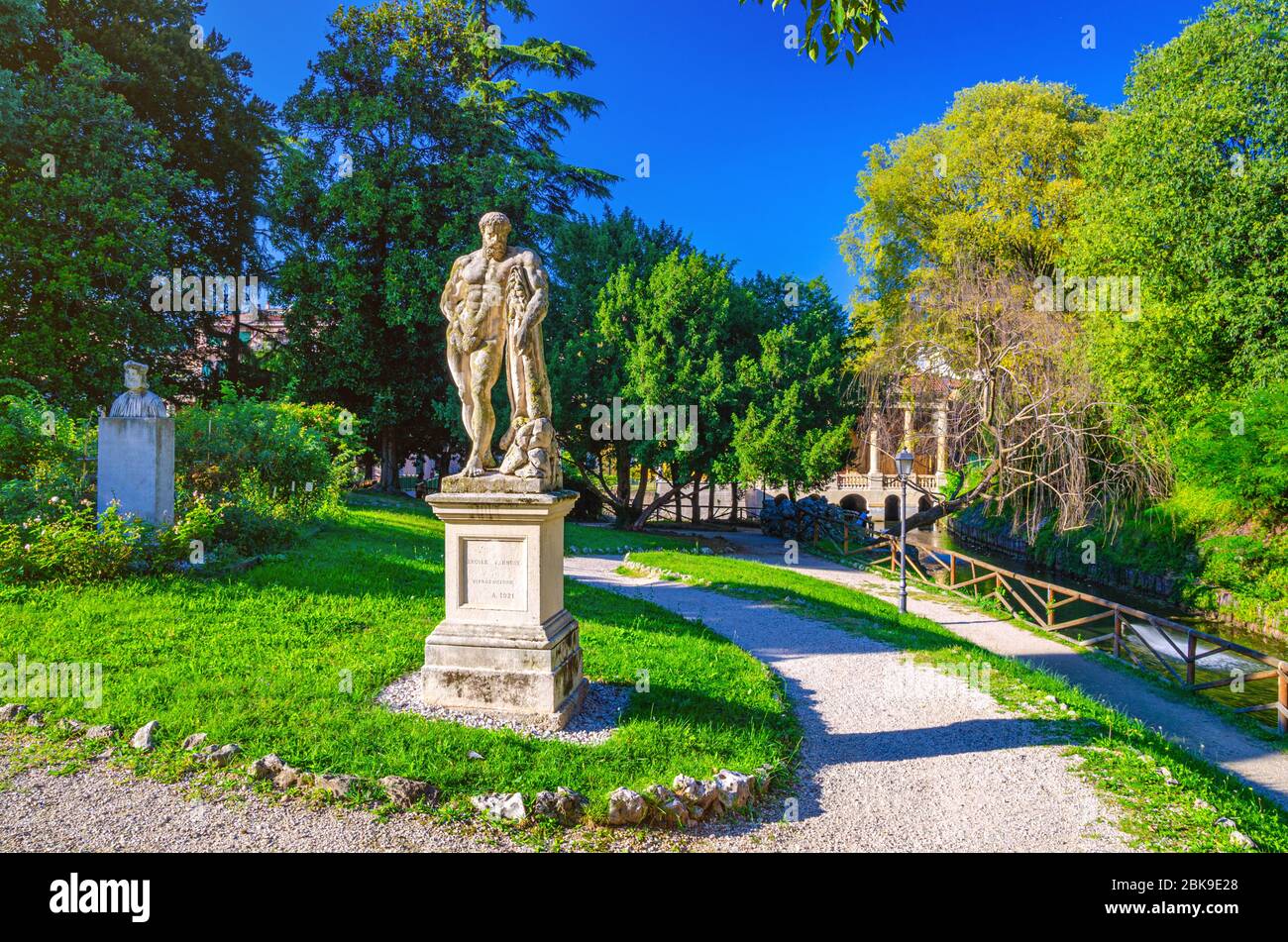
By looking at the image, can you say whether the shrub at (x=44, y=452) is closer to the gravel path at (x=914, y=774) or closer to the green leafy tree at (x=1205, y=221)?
the gravel path at (x=914, y=774)

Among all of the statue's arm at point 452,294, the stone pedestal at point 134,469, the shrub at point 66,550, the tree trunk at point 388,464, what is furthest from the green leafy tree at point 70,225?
the statue's arm at point 452,294

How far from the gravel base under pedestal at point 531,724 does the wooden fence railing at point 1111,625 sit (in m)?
8.67

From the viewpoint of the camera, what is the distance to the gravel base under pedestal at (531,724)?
5.28 meters

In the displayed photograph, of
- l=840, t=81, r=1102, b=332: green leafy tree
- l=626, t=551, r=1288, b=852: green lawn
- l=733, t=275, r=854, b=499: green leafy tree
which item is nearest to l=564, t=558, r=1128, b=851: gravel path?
l=626, t=551, r=1288, b=852: green lawn

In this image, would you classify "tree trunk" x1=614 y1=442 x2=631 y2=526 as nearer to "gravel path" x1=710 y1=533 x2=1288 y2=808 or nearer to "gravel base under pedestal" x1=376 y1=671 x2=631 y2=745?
"gravel path" x1=710 y1=533 x2=1288 y2=808

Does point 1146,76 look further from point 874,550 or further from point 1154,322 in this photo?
point 874,550

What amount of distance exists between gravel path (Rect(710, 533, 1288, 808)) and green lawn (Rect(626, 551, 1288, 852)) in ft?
2.99

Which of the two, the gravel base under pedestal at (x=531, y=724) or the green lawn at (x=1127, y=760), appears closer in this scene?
the green lawn at (x=1127, y=760)

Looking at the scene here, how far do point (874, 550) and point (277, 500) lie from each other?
1841 cm

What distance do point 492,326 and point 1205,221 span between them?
684 inches

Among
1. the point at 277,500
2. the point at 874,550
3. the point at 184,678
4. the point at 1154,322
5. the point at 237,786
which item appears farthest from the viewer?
the point at 874,550
